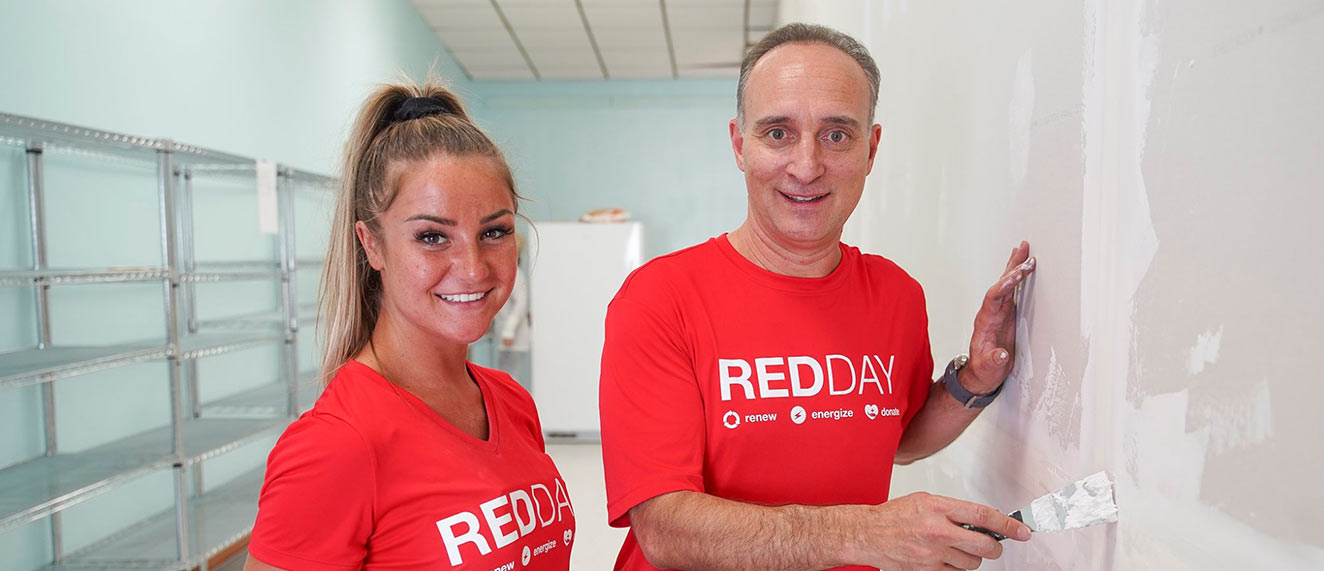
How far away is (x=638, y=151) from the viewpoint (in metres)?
7.29

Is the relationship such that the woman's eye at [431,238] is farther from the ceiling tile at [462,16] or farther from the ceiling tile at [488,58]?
the ceiling tile at [488,58]

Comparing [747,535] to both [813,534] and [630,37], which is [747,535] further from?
[630,37]

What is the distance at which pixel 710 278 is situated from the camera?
1204 mm

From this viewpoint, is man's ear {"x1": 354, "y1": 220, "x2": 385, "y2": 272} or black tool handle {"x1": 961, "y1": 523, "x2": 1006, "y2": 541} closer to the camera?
black tool handle {"x1": 961, "y1": 523, "x2": 1006, "y2": 541}

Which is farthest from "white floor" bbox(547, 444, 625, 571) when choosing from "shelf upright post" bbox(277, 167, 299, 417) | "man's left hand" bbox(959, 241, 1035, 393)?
"man's left hand" bbox(959, 241, 1035, 393)

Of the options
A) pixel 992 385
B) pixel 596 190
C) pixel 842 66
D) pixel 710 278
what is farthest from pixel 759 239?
pixel 596 190

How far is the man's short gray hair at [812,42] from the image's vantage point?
3.80 ft

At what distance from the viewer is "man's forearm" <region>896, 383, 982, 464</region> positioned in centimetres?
124

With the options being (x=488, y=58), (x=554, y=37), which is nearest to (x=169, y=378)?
(x=554, y=37)

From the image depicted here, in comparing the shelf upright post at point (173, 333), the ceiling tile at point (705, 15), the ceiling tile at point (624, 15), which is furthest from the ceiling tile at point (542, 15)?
the shelf upright post at point (173, 333)

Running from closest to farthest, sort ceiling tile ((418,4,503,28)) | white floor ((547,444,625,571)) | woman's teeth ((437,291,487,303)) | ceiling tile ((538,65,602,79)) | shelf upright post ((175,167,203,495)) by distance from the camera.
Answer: woman's teeth ((437,291,487,303)) → shelf upright post ((175,167,203,495)) → white floor ((547,444,625,571)) → ceiling tile ((418,4,503,28)) → ceiling tile ((538,65,602,79))

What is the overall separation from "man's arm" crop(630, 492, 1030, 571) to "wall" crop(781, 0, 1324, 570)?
0.52 ft

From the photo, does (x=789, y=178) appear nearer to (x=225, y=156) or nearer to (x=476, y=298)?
(x=476, y=298)

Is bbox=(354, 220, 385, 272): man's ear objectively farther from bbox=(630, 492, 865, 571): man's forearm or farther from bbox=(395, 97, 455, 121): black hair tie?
bbox=(630, 492, 865, 571): man's forearm
